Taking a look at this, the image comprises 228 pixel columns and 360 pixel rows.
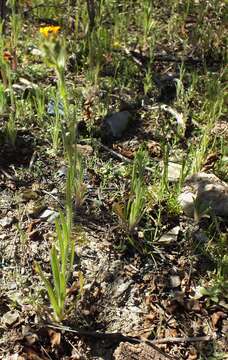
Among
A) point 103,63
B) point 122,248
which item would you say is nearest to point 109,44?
point 103,63

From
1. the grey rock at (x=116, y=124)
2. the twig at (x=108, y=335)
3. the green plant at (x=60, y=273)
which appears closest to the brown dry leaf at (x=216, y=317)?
the twig at (x=108, y=335)

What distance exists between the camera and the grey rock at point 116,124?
309 cm

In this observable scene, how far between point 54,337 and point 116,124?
162 centimetres

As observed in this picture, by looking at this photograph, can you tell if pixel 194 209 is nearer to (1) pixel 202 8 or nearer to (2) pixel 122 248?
(2) pixel 122 248

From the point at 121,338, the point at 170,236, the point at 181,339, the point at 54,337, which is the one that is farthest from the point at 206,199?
the point at 54,337

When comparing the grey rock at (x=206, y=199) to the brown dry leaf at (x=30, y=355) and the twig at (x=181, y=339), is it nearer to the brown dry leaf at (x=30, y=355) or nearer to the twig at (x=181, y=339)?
the twig at (x=181, y=339)

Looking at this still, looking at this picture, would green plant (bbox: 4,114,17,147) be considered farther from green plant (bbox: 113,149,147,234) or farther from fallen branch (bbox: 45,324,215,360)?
fallen branch (bbox: 45,324,215,360)

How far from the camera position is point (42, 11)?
4.33 metres

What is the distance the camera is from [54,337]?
1.98 metres

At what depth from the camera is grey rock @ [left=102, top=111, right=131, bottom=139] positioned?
10.1ft

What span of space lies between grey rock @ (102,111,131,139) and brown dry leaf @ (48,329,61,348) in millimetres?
1498

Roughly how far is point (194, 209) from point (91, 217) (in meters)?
0.60

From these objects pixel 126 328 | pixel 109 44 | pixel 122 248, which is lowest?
pixel 126 328

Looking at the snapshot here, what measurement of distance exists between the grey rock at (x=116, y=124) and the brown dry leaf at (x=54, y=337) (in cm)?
150
